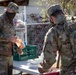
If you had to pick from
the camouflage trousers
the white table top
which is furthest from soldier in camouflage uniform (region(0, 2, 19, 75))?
the white table top

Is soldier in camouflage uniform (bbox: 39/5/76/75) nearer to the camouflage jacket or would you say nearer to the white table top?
the camouflage jacket

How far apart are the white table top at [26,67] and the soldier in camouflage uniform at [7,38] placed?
0.16m

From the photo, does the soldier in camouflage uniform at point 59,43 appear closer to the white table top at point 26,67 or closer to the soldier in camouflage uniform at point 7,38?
the white table top at point 26,67

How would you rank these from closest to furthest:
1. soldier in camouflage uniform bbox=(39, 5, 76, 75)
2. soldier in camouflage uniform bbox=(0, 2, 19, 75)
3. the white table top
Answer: soldier in camouflage uniform bbox=(39, 5, 76, 75)
the white table top
soldier in camouflage uniform bbox=(0, 2, 19, 75)

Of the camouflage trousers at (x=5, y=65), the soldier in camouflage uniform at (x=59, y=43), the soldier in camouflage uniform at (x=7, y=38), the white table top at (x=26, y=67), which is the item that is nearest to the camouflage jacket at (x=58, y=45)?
the soldier in camouflage uniform at (x=59, y=43)

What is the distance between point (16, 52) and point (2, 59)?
482mm

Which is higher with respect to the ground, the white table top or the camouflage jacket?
the camouflage jacket

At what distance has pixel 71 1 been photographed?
6887mm

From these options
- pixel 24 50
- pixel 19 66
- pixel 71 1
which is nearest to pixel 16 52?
pixel 24 50

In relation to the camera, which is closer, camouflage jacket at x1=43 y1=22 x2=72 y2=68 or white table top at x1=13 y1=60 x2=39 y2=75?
camouflage jacket at x1=43 y1=22 x2=72 y2=68

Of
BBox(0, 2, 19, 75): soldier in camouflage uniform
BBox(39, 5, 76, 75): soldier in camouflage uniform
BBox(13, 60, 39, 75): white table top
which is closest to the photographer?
BBox(39, 5, 76, 75): soldier in camouflage uniform

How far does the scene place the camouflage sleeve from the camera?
2945 millimetres

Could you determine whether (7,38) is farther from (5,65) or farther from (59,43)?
(59,43)

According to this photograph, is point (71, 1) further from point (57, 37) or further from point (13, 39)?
point (57, 37)
